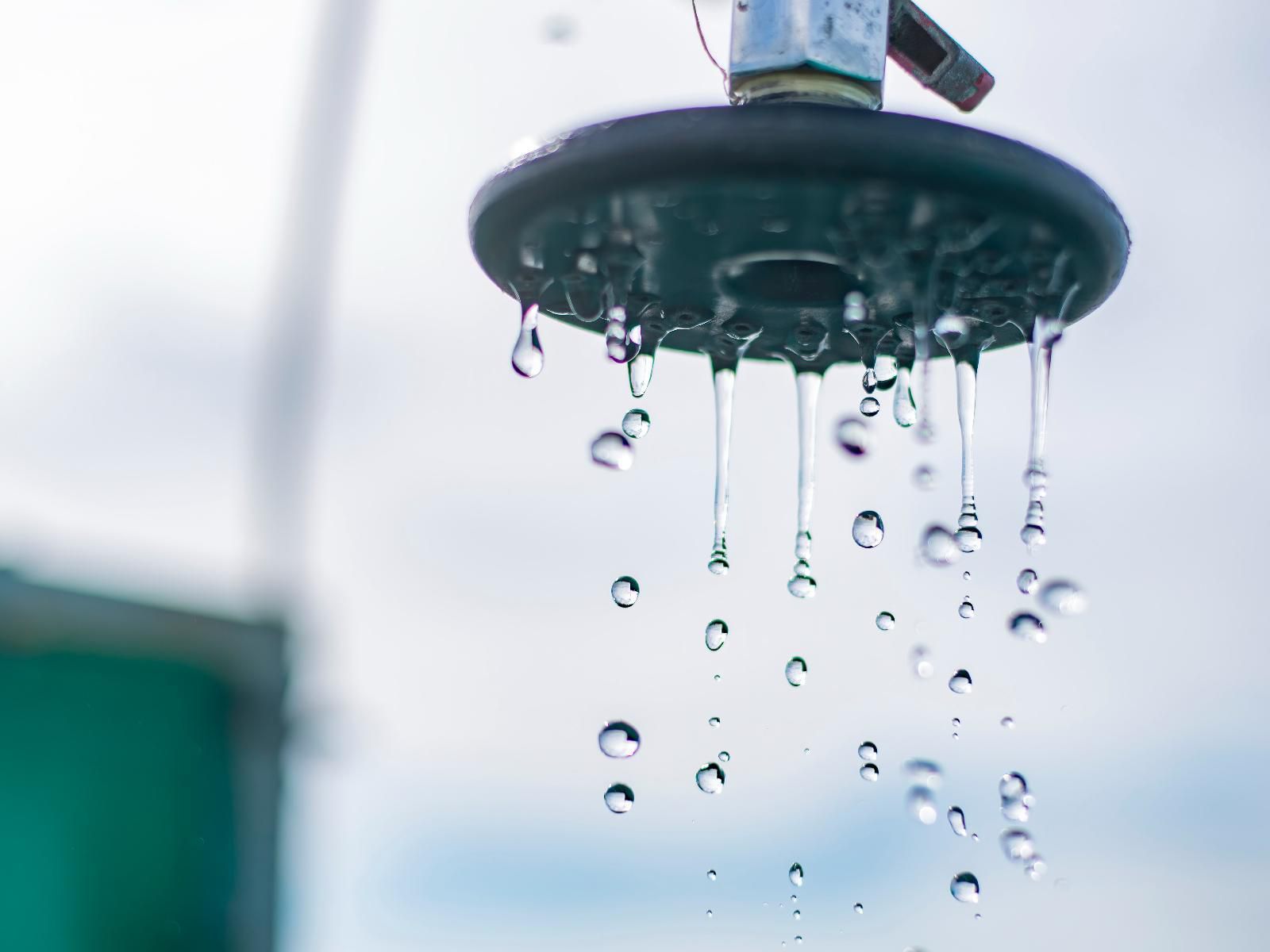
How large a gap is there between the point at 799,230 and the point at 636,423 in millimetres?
530

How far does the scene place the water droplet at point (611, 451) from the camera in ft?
6.15

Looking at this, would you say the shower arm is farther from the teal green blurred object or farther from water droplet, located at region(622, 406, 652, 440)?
the teal green blurred object

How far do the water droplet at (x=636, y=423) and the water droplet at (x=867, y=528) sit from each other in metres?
0.38

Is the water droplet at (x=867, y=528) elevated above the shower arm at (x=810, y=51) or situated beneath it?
situated beneath

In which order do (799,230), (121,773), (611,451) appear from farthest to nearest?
(121,773) < (611,451) < (799,230)

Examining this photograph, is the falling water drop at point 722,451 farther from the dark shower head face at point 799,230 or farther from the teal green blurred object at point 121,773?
the teal green blurred object at point 121,773

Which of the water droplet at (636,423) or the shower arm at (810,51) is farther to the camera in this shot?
the water droplet at (636,423)

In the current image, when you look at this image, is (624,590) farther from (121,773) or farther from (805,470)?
(121,773)

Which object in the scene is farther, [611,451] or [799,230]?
[611,451]

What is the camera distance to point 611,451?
1.88 m

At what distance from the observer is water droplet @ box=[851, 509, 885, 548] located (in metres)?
2.02

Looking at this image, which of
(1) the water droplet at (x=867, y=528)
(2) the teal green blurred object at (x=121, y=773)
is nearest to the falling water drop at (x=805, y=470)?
(1) the water droplet at (x=867, y=528)

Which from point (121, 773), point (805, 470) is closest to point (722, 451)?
point (805, 470)

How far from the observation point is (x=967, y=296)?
1.63 metres
